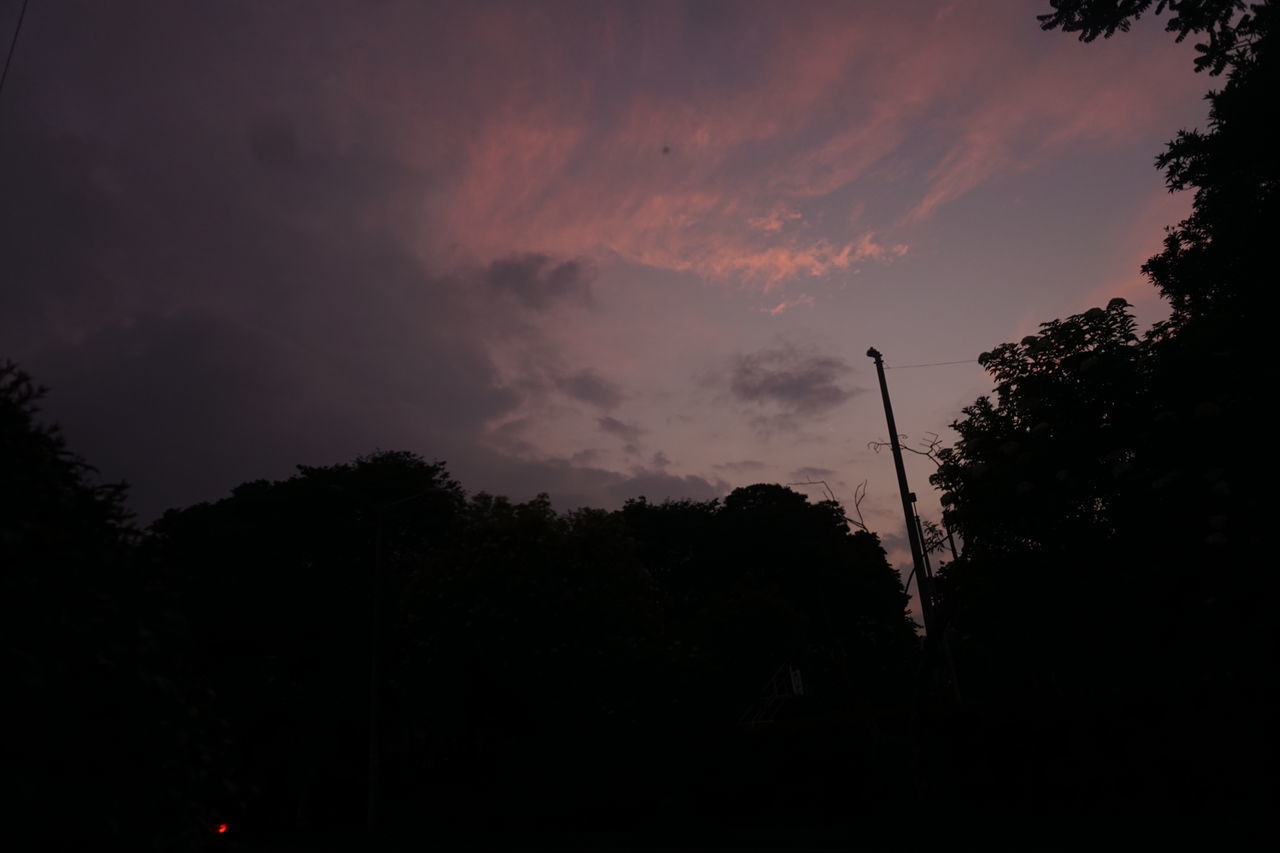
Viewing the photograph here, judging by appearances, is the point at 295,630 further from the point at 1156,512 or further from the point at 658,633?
the point at 1156,512

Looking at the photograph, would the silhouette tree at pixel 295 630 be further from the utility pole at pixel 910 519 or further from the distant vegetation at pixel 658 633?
the utility pole at pixel 910 519

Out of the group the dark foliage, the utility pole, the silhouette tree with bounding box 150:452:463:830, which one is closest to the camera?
the dark foliage

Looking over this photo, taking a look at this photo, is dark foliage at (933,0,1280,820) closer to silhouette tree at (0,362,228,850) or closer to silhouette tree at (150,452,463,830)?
silhouette tree at (0,362,228,850)

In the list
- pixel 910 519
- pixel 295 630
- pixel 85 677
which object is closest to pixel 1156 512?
pixel 910 519

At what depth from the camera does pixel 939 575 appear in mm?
22469

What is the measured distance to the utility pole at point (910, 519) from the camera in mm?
17562

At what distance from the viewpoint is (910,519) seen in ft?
59.7

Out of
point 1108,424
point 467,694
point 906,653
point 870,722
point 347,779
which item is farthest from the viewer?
point 906,653

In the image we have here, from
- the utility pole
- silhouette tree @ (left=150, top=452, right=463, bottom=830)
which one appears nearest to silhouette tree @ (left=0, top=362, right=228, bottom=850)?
the utility pole

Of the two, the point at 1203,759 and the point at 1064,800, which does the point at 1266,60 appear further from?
the point at 1064,800

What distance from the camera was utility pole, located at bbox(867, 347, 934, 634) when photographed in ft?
A: 57.6

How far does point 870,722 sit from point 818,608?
3699 centimetres

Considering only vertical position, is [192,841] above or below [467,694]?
below

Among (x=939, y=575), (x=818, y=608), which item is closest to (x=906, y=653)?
(x=818, y=608)
